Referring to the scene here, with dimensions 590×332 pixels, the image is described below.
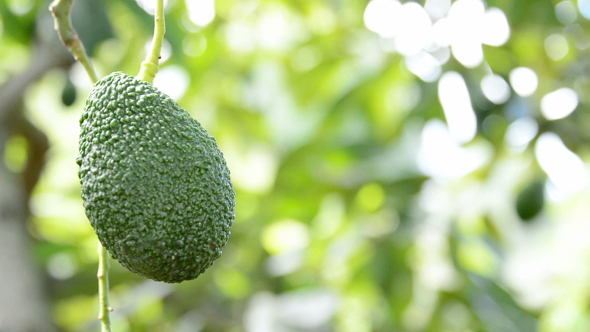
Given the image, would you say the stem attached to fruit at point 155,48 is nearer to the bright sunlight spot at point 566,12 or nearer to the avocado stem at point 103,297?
the avocado stem at point 103,297

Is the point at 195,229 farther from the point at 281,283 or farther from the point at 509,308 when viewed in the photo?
the point at 281,283

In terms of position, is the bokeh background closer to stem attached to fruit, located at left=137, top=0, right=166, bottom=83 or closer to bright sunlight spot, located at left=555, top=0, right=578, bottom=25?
bright sunlight spot, located at left=555, top=0, right=578, bottom=25

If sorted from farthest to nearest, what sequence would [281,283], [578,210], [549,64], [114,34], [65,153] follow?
[578,210], [65,153], [281,283], [549,64], [114,34]

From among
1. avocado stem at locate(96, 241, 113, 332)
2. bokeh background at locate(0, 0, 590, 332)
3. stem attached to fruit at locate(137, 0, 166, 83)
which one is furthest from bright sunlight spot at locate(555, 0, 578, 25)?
avocado stem at locate(96, 241, 113, 332)

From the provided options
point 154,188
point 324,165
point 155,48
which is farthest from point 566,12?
point 154,188

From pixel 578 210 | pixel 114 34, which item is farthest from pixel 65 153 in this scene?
pixel 578 210

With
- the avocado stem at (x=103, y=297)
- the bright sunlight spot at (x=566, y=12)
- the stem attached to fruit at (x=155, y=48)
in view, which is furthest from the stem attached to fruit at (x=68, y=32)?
the bright sunlight spot at (x=566, y=12)

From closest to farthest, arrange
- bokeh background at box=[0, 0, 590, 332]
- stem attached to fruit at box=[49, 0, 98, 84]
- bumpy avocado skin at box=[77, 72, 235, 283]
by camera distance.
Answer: bumpy avocado skin at box=[77, 72, 235, 283], stem attached to fruit at box=[49, 0, 98, 84], bokeh background at box=[0, 0, 590, 332]
